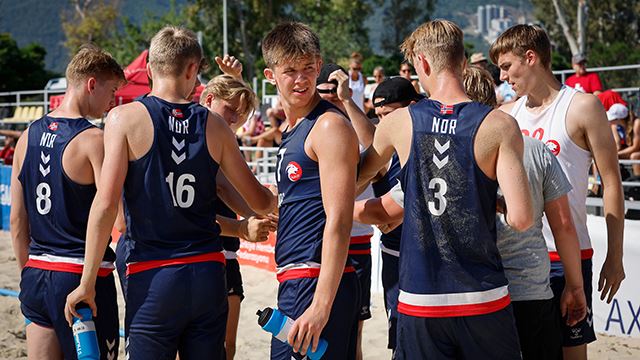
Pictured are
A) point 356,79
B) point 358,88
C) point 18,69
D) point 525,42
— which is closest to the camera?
point 525,42

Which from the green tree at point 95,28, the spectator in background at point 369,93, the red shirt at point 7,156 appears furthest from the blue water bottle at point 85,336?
the green tree at point 95,28

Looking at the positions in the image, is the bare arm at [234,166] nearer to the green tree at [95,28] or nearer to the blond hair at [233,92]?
the blond hair at [233,92]

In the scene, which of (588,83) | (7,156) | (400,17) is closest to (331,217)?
(588,83)

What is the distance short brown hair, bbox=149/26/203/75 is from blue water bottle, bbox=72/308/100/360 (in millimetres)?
1147

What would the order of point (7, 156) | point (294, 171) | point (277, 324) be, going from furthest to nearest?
point (7, 156)
point (294, 171)
point (277, 324)

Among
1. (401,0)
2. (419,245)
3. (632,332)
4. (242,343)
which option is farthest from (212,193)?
(401,0)

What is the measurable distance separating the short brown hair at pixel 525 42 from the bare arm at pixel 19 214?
2.42m

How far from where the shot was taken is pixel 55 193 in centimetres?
369

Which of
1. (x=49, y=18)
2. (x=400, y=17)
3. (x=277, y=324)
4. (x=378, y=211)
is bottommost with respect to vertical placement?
(x=277, y=324)

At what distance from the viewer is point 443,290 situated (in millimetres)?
2811

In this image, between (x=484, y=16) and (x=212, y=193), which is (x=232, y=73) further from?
(x=484, y=16)

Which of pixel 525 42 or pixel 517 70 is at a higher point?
pixel 525 42

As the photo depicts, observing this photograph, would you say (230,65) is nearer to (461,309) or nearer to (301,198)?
(301,198)

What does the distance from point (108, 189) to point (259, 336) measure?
146 inches
